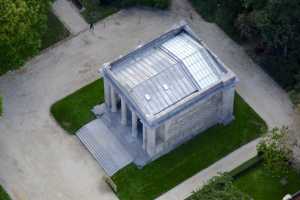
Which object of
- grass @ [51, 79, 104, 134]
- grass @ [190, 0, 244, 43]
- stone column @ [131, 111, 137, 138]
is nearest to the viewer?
stone column @ [131, 111, 137, 138]

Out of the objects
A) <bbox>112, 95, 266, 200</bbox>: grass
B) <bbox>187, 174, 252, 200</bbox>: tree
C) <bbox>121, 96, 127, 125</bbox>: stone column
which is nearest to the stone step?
<bbox>112, 95, 266, 200</bbox>: grass

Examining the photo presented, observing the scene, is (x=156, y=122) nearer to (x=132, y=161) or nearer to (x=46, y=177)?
(x=132, y=161)

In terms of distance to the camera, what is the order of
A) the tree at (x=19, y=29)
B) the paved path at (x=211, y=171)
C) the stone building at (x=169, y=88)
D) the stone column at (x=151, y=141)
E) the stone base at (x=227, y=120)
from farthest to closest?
the stone base at (x=227, y=120), the paved path at (x=211, y=171), the tree at (x=19, y=29), the stone column at (x=151, y=141), the stone building at (x=169, y=88)

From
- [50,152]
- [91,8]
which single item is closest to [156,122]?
[50,152]

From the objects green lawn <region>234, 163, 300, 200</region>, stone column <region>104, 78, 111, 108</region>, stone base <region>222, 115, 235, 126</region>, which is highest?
stone column <region>104, 78, 111, 108</region>

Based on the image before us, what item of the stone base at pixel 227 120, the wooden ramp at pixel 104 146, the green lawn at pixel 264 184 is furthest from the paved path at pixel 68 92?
the green lawn at pixel 264 184

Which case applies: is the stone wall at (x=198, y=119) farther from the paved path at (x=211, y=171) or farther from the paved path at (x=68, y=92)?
the paved path at (x=68, y=92)

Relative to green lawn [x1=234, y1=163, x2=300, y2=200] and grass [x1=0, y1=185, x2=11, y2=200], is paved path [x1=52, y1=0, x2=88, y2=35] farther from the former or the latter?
green lawn [x1=234, y1=163, x2=300, y2=200]
